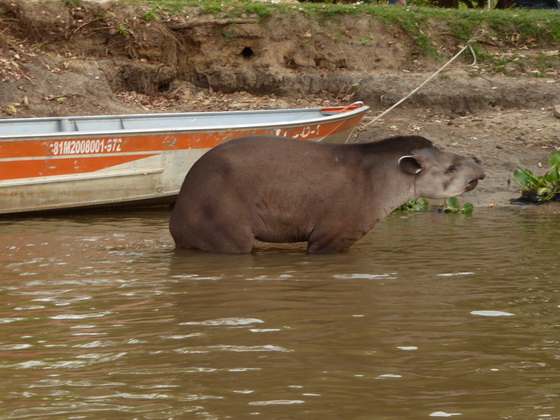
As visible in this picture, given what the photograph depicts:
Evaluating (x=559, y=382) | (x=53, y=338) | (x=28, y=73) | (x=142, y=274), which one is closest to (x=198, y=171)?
(x=142, y=274)

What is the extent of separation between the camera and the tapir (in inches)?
305

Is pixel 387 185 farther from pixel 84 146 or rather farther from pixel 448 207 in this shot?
pixel 84 146

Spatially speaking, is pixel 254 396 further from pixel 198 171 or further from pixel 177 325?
pixel 198 171

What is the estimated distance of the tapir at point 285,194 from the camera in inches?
305

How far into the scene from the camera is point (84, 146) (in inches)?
439

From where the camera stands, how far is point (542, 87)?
586 inches

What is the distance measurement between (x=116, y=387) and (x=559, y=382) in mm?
2023

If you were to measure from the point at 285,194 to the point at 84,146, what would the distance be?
4.19m

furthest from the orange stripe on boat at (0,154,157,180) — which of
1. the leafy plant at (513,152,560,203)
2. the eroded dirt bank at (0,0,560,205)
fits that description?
the leafy plant at (513,152,560,203)

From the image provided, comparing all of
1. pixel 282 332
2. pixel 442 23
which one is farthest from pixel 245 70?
pixel 282 332

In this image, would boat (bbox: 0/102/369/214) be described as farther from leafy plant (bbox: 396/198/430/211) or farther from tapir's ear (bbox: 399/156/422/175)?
tapir's ear (bbox: 399/156/422/175)

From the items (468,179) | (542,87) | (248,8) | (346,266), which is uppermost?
(248,8)

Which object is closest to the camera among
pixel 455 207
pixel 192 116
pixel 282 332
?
pixel 282 332

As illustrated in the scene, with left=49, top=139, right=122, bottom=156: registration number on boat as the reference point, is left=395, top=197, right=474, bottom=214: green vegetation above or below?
below
